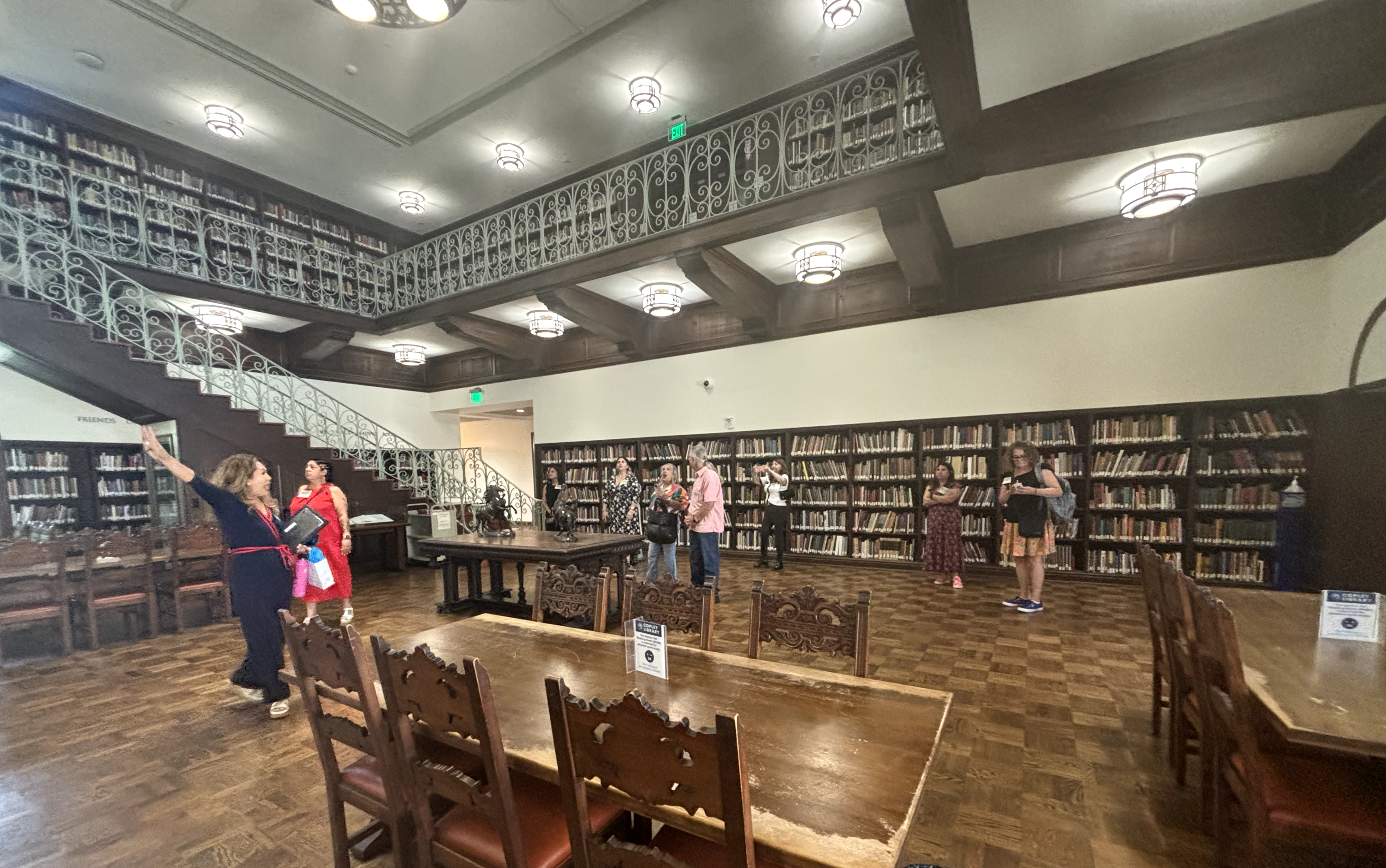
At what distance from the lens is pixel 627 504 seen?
5.29 m

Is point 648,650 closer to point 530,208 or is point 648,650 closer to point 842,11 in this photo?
point 842,11

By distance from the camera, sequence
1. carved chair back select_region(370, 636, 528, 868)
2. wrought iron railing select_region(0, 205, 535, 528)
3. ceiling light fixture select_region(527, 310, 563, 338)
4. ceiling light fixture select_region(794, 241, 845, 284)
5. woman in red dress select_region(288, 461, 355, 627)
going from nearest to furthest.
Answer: carved chair back select_region(370, 636, 528, 868) < woman in red dress select_region(288, 461, 355, 627) < wrought iron railing select_region(0, 205, 535, 528) < ceiling light fixture select_region(794, 241, 845, 284) < ceiling light fixture select_region(527, 310, 563, 338)

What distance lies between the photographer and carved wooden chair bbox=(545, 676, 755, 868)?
0.82 meters

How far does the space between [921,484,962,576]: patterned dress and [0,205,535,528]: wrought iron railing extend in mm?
6098

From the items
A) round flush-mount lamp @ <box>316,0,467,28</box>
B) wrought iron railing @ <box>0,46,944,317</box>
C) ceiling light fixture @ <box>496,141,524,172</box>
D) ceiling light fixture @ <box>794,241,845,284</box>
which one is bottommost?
ceiling light fixture @ <box>794,241,845,284</box>

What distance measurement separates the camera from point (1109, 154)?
389 cm

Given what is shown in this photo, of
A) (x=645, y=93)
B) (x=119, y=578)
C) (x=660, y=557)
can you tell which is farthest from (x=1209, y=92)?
(x=119, y=578)

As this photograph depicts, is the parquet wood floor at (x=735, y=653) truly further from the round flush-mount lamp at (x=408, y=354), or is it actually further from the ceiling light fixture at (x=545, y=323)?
the round flush-mount lamp at (x=408, y=354)

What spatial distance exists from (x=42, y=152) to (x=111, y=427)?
3.36m

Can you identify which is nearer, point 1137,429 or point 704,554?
point 704,554

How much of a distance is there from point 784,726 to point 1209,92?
15.6 ft

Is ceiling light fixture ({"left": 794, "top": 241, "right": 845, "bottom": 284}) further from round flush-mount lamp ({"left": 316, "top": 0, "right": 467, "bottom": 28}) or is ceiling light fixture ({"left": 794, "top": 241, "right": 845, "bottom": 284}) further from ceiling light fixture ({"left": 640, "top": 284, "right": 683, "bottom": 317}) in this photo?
round flush-mount lamp ({"left": 316, "top": 0, "right": 467, "bottom": 28})

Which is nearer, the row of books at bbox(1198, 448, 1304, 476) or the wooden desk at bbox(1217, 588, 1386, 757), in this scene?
the wooden desk at bbox(1217, 588, 1386, 757)

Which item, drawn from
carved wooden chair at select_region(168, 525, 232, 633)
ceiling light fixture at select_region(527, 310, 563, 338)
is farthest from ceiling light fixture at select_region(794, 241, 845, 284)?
carved wooden chair at select_region(168, 525, 232, 633)
